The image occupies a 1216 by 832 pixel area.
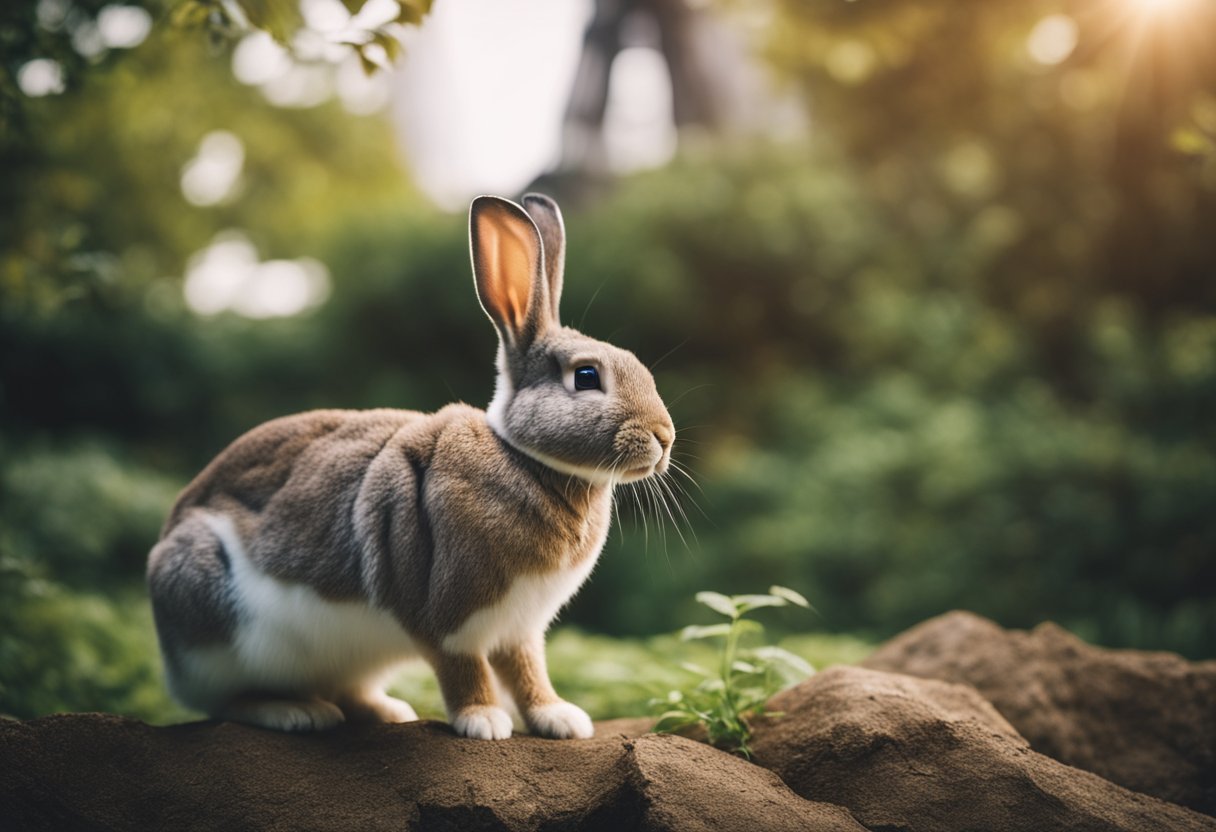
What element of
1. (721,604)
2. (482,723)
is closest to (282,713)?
(482,723)

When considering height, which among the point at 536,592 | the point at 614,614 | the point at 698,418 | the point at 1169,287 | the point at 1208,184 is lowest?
the point at 614,614

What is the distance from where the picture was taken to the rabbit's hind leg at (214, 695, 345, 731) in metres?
2.96

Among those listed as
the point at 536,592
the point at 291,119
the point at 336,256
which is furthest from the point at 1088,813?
the point at 291,119

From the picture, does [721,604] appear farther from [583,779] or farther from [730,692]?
[583,779]

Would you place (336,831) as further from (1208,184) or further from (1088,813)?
(1208,184)

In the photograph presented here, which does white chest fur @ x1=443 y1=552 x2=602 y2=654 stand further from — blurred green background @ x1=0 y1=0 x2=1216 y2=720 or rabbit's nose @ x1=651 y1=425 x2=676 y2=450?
blurred green background @ x1=0 y1=0 x2=1216 y2=720

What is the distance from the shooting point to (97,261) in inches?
182

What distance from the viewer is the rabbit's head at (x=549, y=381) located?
270cm

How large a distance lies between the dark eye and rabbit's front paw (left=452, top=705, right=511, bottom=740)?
3.32 ft

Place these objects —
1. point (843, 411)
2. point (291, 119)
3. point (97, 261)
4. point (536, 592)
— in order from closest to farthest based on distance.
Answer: point (536, 592)
point (97, 261)
point (843, 411)
point (291, 119)

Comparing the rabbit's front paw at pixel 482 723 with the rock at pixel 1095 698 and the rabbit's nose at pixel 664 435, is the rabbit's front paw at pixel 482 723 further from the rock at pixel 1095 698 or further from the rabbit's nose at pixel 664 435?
the rock at pixel 1095 698

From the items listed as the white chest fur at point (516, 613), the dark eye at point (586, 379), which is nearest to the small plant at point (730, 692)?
the white chest fur at point (516, 613)

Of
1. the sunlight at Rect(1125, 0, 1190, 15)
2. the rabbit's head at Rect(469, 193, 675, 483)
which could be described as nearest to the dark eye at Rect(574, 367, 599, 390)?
the rabbit's head at Rect(469, 193, 675, 483)

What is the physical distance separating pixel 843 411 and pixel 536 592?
626 cm
